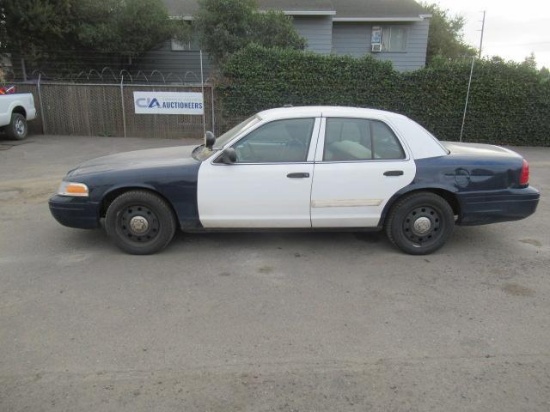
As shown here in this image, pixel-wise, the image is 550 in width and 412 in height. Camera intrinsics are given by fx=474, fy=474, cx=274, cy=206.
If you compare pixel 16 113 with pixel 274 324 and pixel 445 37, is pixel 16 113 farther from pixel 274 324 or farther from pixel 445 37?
pixel 445 37

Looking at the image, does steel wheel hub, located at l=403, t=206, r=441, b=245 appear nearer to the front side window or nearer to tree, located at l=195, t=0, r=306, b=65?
the front side window

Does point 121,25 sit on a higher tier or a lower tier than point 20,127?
higher

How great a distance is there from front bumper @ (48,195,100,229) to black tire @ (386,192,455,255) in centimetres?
301

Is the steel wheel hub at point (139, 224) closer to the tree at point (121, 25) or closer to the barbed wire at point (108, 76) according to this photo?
the barbed wire at point (108, 76)

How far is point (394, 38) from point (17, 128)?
15.2 meters

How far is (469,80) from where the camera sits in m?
12.5

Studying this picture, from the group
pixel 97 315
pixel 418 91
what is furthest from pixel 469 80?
pixel 97 315

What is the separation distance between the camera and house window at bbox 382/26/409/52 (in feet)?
66.3

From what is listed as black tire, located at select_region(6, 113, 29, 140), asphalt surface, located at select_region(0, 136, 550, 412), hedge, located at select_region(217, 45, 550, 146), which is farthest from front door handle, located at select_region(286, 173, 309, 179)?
black tire, located at select_region(6, 113, 29, 140)

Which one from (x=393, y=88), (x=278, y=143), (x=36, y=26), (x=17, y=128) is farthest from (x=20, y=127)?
(x=278, y=143)

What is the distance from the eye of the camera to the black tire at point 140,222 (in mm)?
4738

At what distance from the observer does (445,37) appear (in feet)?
95.1

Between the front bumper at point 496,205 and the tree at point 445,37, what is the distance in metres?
24.4

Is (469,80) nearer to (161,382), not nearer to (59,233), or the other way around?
(59,233)
